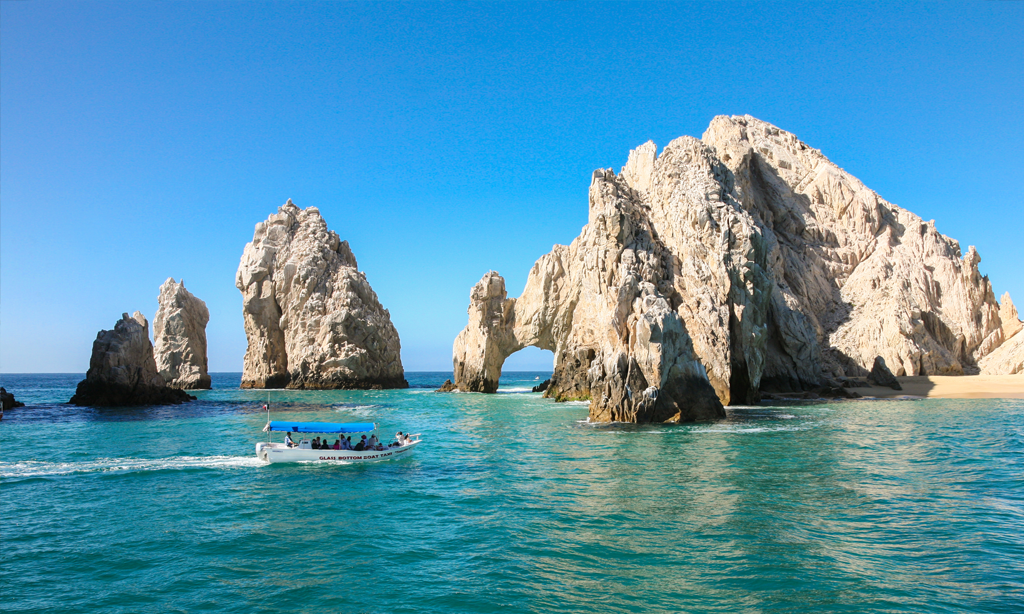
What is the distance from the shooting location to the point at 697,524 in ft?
49.8

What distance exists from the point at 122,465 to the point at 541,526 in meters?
19.5

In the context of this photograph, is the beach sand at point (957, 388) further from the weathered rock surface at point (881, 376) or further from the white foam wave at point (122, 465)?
the white foam wave at point (122, 465)

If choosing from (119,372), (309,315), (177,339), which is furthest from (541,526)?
(177,339)

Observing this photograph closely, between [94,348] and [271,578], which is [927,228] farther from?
[94,348]

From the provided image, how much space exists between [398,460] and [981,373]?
64.1 meters

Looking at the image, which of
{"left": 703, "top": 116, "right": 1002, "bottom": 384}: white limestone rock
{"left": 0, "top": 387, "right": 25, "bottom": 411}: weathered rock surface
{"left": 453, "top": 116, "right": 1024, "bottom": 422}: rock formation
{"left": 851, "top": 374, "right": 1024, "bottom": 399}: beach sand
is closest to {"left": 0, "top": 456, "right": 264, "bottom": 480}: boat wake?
{"left": 453, "top": 116, "right": 1024, "bottom": 422}: rock formation

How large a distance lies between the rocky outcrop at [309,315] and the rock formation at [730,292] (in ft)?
48.9

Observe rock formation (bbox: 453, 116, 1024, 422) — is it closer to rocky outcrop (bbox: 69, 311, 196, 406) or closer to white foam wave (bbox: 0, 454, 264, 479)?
white foam wave (bbox: 0, 454, 264, 479)

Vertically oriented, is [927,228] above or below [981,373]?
above

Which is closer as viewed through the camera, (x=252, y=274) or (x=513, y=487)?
(x=513, y=487)

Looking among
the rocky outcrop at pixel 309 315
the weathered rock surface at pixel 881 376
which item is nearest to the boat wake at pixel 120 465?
the rocky outcrop at pixel 309 315

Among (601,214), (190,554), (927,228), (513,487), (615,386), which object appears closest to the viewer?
(190,554)

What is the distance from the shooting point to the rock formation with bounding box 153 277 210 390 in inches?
3228

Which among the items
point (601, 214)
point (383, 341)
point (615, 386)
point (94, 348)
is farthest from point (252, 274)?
point (615, 386)
